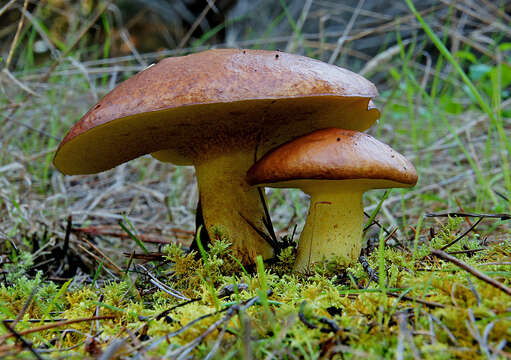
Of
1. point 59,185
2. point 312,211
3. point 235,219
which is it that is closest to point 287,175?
point 312,211

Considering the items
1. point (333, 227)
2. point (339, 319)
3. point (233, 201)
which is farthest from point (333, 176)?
point (233, 201)

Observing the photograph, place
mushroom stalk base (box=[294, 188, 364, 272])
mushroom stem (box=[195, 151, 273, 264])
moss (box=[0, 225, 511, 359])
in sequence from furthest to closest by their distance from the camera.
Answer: mushroom stem (box=[195, 151, 273, 264]) < mushroom stalk base (box=[294, 188, 364, 272]) < moss (box=[0, 225, 511, 359])

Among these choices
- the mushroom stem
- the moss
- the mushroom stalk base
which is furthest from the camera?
the mushroom stem

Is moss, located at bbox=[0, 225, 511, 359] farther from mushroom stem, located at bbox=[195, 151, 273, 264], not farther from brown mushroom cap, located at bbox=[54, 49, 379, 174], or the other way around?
brown mushroom cap, located at bbox=[54, 49, 379, 174]

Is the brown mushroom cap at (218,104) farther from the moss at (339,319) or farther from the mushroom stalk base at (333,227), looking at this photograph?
the moss at (339,319)

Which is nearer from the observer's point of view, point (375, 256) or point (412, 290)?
point (412, 290)

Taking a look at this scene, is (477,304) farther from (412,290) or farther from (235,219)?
(235,219)

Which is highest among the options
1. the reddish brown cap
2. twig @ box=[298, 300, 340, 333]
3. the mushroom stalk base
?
the reddish brown cap

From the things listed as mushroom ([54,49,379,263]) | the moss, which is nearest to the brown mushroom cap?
mushroom ([54,49,379,263])
